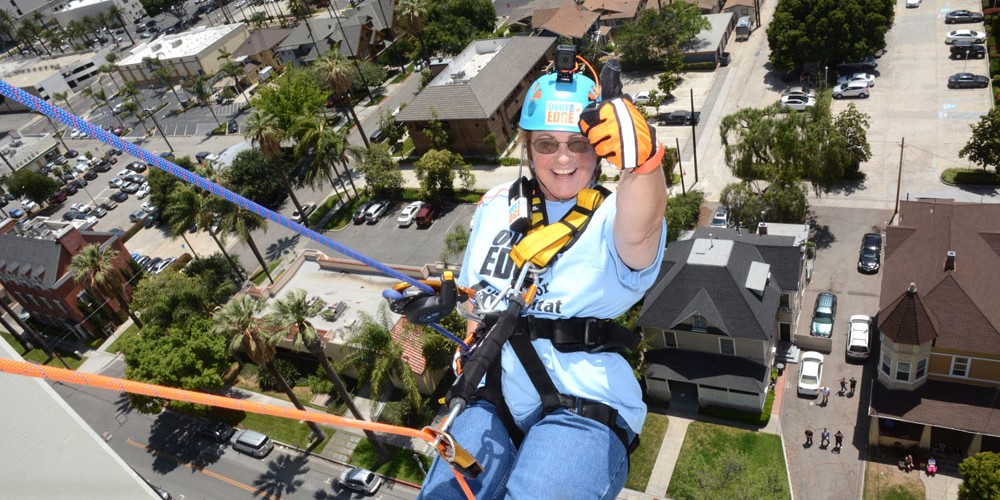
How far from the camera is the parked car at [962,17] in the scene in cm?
6006

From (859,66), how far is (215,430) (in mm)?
62435

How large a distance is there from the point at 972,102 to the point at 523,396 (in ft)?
188

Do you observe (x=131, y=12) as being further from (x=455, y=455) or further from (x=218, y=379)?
(x=455, y=455)

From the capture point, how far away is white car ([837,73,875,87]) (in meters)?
54.7

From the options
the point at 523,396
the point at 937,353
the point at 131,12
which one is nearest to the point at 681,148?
the point at 937,353

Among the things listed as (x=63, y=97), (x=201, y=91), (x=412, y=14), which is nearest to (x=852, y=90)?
(x=412, y=14)

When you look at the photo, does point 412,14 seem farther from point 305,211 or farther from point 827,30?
point 827,30

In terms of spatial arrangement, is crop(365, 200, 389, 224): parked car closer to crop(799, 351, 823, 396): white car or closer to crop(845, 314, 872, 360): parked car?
crop(799, 351, 823, 396): white car

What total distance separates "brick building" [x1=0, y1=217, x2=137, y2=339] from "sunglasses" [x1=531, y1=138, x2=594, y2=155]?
48.1m

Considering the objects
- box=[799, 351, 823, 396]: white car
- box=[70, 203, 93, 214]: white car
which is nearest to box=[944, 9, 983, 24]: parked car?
box=[799, 351, 823, 396]: white car

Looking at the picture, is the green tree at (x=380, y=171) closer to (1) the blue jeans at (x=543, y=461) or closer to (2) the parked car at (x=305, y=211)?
(2) the parked car at (x=305, y=211)

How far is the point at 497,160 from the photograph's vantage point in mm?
58875

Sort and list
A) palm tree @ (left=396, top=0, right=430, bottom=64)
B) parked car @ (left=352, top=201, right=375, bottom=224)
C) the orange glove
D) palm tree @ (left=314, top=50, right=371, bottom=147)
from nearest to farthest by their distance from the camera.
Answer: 1. the orange glove
2. palm tree @ (left=314, top=50, right=371, bottom=147)
3. parked car @ (left=352, top=201, right=375, bottom=224)
4. palm tree @ (left=396, top=0, right=430, bottom=64)

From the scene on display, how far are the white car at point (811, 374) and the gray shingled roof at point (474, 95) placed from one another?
3499 centimetres
